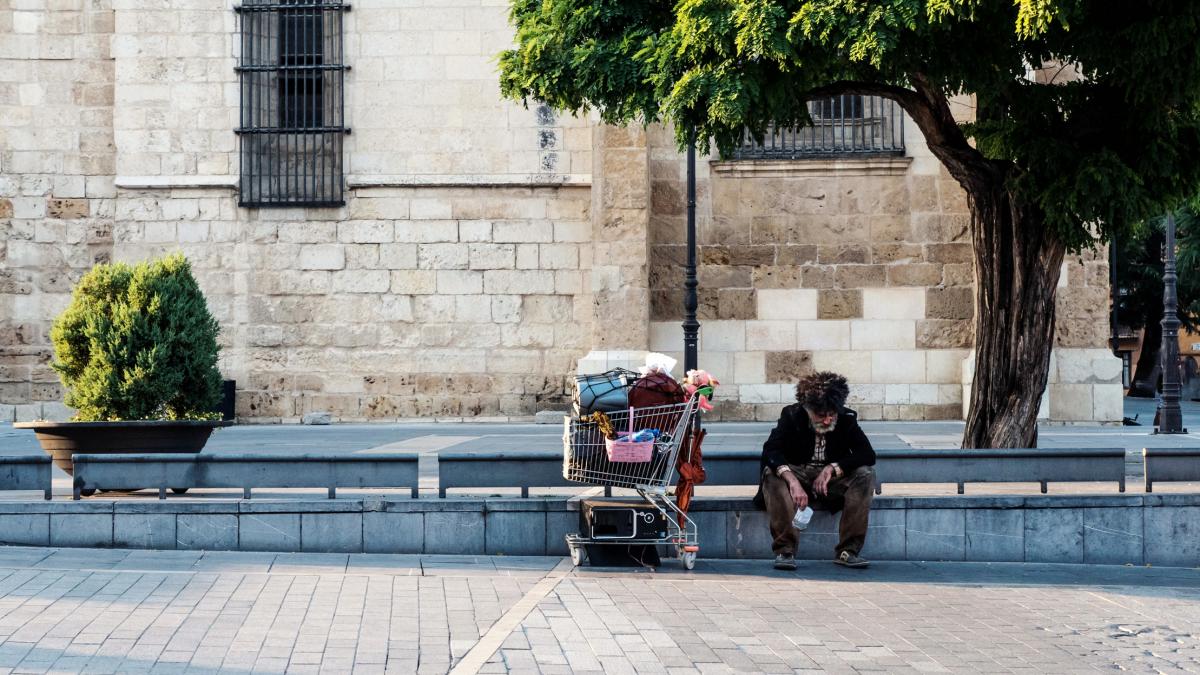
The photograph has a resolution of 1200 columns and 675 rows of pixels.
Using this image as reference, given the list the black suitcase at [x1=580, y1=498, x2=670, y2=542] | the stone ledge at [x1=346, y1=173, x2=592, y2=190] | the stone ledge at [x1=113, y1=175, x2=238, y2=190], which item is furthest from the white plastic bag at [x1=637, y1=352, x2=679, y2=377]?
the stone ledge at [x1=113, y1=175, x2=238, y2=190]

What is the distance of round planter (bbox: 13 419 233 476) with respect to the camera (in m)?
11.2

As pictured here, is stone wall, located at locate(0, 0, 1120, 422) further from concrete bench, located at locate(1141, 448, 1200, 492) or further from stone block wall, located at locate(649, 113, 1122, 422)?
concrete bench, located at locate(1141, 448, 1200, 492)

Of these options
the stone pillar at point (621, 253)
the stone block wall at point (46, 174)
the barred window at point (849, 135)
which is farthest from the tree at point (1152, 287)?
the stone block wall at point (46, 174)

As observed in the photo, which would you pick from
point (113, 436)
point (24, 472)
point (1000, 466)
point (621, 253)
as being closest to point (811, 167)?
point (621, 253)

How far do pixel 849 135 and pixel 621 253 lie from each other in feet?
12.6

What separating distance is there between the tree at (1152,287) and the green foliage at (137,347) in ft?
108

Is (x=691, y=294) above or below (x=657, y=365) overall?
above

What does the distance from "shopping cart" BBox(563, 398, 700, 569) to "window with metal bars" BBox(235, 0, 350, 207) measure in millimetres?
12989

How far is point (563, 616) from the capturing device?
297 inches

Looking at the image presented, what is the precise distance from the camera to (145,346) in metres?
11.5

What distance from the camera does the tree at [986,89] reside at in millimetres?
10688

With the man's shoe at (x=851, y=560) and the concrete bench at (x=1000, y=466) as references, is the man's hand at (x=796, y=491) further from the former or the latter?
the concrete bench at (x=1000, y=466)

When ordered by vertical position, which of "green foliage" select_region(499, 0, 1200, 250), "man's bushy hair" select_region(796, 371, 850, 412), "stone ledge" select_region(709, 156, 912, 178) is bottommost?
"man's bushy hair" select_region(796, 371, 850, 412)

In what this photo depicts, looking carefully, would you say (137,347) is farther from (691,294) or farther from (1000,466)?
(691,294)
